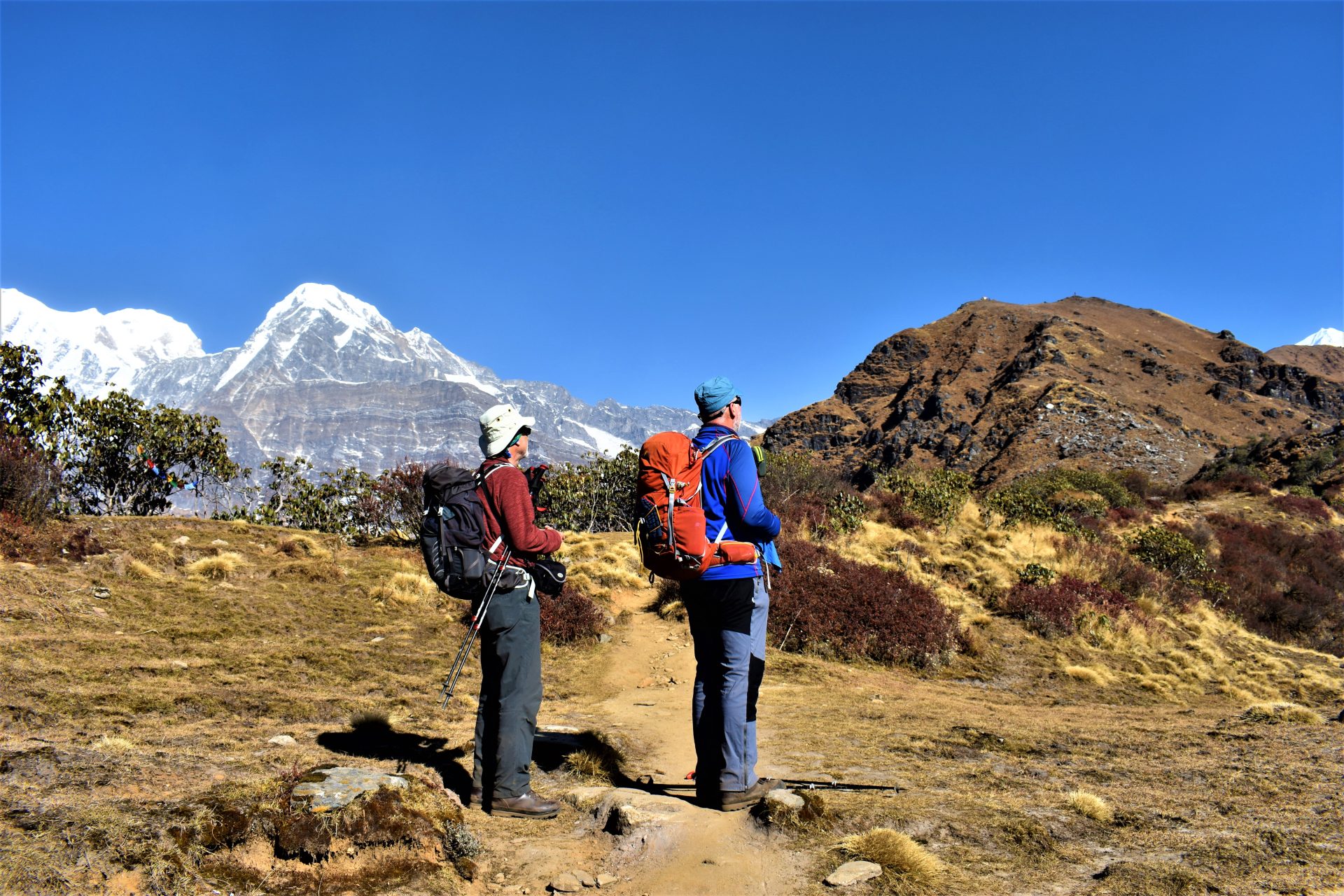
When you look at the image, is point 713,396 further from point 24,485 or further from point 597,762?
point 24,485

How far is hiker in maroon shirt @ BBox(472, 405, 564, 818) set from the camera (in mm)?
4430

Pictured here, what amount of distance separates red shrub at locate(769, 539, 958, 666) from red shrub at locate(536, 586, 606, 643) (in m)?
2.71

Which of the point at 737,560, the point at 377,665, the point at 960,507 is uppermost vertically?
the point at 960,507

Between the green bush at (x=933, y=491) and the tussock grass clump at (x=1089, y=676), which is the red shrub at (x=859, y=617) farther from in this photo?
the green bush at (x=933, y=491)

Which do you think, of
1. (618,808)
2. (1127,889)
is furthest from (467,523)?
(1127,889)

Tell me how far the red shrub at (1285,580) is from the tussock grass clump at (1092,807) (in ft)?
46.4

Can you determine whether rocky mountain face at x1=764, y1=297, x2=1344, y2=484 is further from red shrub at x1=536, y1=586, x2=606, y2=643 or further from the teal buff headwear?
the teal buff headwear

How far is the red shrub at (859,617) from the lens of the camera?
1097cm

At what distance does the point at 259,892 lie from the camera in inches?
131

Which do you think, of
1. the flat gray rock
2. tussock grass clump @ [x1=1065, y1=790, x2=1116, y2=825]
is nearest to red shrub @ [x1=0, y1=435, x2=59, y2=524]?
the flat gray rock

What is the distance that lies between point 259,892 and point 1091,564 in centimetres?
1593

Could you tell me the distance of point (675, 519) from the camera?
167 inches

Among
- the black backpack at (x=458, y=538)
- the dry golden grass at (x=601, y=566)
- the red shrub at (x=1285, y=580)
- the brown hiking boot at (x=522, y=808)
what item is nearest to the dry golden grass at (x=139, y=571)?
the dry golden grass at (x=601, y=566)

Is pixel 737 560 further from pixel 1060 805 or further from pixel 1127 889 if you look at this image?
pixel 1060 805
